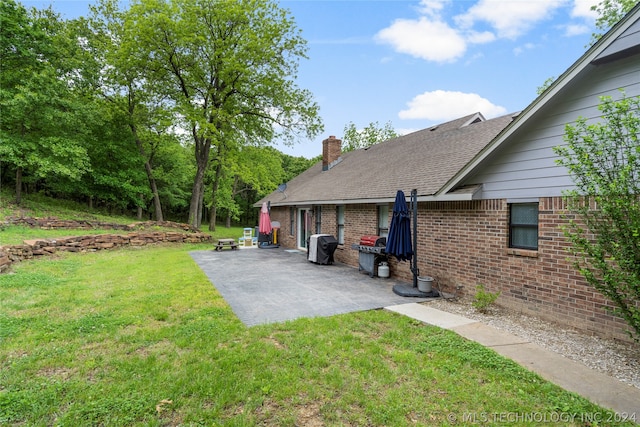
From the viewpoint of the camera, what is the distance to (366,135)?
37594mm

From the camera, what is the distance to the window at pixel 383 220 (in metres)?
9.36

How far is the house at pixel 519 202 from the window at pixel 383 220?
0.03 metres

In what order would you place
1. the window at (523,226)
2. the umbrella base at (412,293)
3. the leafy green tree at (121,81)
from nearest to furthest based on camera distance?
the window at (523,226) → the umbrella base at (412,293) → the leafy green tree at (121,81)

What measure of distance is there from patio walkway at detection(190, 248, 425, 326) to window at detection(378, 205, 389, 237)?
136cm

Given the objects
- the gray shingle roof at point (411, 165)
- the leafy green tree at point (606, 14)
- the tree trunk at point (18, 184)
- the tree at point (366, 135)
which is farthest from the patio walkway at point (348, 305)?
the tree at point (366, 135)

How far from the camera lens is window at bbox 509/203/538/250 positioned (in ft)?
18.3

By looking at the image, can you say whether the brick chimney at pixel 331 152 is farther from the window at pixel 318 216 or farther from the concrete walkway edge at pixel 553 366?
the concrete walkway edge at pixel 553 366

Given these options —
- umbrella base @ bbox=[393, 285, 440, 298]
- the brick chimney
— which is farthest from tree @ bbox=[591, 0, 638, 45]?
umbrella base @ bbox=[393, 285, 440, 298]

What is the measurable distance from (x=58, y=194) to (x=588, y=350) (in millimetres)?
36668

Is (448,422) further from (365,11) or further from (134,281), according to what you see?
(365,11)

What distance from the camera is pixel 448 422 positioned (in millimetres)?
2754

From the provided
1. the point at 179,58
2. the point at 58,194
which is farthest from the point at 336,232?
the point at 58,194

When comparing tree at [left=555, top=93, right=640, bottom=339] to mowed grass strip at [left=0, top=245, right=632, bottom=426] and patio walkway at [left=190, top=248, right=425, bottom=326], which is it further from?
patio walkway at [left=190, top=248, right=425, bottom=326]

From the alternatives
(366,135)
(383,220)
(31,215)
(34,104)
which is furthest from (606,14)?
(31,215)
